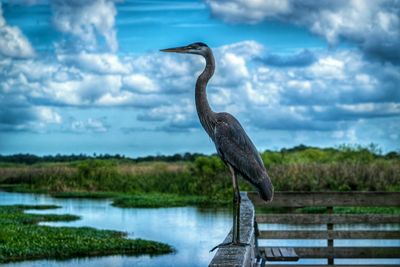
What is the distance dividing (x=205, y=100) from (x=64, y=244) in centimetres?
1336

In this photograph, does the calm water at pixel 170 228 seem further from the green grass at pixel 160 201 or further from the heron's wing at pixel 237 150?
the heron's wing at pixel 237 150

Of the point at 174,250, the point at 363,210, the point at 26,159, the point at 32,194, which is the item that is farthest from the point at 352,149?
the point at 26,159

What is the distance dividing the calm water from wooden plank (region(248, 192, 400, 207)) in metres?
3.97

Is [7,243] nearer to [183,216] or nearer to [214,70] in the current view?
[183,216]

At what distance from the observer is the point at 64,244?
19.5m

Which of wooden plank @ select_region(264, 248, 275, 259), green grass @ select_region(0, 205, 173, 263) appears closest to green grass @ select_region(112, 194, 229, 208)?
green grass @ select_region(0, 205, 173, 263)

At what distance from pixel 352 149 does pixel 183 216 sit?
48.4ft

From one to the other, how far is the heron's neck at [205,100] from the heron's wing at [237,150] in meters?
0.08

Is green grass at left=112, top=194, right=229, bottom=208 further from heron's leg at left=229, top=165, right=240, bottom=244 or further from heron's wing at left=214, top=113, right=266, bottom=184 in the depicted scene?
heron's leg at left=229, top=165, right=240, bottom=244

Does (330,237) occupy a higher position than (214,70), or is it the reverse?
(214,70)

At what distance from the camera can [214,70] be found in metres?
6.99

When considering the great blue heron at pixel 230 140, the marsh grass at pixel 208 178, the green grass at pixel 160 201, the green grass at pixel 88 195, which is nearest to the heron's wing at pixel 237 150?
the great blue heron at pixel 230 140

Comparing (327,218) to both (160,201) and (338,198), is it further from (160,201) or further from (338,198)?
(160,201)

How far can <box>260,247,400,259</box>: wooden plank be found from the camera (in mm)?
12250
